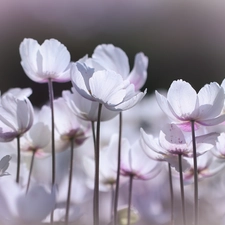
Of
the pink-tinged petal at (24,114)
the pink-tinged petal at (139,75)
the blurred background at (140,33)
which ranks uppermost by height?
the blurred background at (140,33)

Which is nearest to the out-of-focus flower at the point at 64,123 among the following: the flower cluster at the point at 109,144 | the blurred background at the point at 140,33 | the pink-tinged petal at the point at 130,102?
the flower cluster at the point at 109,144

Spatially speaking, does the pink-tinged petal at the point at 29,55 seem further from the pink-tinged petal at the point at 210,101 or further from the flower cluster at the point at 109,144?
the pink-tinged petal at the point at 210,101

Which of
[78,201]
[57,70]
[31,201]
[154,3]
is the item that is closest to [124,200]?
[78,201]

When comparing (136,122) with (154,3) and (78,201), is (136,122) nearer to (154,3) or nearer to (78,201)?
(78,201)

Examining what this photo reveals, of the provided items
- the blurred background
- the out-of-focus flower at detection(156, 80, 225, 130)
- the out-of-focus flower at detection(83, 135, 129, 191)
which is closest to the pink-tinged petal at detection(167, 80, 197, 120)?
the out-of-focus flower at detection(156, 80, 225, 130)

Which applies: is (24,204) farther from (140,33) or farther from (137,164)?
(140,33)

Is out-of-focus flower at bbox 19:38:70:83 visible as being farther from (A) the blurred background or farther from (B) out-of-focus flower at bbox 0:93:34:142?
(A) the blurred background

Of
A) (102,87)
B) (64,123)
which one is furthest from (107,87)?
(64,123)
